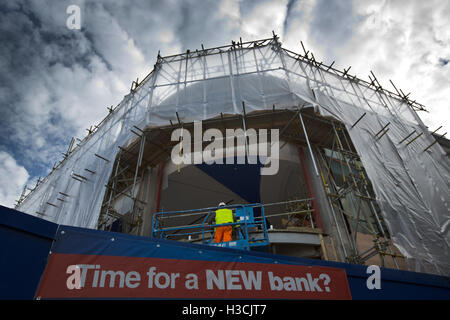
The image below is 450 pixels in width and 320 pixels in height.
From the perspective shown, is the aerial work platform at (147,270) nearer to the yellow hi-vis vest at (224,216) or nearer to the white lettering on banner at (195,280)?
the white lettering on banner at (195,280)

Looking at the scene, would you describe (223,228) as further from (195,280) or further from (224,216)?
(195,280)

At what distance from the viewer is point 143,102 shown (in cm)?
1477

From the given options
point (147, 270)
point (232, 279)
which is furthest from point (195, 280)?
point (147, 270)

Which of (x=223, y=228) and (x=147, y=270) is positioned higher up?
(x=223, y=228)

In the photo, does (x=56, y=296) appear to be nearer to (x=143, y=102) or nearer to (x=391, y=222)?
(x=391, y=222)

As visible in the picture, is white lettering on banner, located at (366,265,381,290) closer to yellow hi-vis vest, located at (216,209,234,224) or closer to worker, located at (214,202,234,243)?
worker, located at (214,202,234,243)

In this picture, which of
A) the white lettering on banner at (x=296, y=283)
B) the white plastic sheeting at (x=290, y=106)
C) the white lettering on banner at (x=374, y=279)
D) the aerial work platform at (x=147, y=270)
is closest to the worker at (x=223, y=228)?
the aerial work platform at (x=147, y=270)

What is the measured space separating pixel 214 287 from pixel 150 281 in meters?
0.99

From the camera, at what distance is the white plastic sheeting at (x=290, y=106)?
9672mm

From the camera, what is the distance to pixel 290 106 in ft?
40.5

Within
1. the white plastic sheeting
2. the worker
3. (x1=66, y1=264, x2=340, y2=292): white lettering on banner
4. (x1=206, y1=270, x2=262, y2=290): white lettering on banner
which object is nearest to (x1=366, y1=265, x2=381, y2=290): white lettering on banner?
(x1=66, y1=264, x2=340, y2=292): white lettering on banner

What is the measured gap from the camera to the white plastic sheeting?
9.67m

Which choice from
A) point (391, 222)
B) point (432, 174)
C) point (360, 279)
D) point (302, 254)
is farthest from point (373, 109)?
point (360, 279)

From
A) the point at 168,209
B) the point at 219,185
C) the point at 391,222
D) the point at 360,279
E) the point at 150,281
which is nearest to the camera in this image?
the point at 150,281
